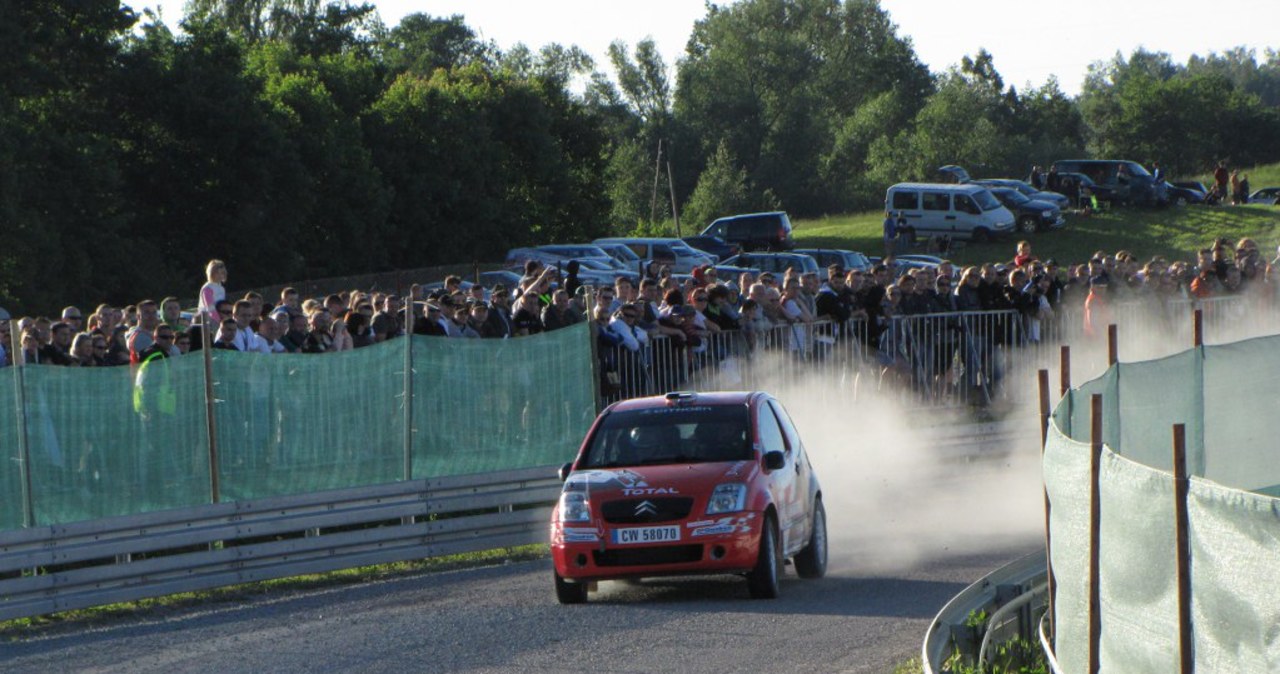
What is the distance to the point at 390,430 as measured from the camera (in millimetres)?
15383

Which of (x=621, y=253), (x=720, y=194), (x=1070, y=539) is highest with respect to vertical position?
(x=720, y=194)

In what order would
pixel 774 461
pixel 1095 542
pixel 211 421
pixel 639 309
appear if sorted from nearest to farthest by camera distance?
pixel 1095 542 → pixel 774 461 → pixel 211 421 → pixel 639 309

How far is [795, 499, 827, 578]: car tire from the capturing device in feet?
43.3

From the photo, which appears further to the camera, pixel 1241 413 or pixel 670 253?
pixel 670 253

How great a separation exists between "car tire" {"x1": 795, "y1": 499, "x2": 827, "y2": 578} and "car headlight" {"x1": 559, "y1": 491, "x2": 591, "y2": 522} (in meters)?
1.94

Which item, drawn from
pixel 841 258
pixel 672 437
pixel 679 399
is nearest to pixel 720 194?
pixel 841 258

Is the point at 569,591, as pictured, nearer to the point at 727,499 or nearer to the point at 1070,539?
the point at 727,499

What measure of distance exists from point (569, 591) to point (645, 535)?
72cm

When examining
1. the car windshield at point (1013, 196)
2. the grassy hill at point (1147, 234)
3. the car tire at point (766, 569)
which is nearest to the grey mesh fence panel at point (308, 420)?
the car tire at point (766, 569)

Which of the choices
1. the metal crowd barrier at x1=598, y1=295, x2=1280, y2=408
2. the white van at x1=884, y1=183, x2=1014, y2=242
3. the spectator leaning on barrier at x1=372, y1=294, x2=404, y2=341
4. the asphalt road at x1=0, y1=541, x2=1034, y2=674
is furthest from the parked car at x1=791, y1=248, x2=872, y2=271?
the asphalt road at x1=0, y1=541, x2=1034, y2=674

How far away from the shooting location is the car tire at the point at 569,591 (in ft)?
39.9

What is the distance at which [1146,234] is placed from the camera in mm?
61938

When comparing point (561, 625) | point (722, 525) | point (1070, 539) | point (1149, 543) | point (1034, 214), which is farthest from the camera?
point (1034, 214)

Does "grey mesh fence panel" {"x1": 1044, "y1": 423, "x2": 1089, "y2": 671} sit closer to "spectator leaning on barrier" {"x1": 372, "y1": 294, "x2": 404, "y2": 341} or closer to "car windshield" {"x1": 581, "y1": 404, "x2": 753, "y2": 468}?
"car windshield" {"x1": 581, "y1": 404, "x2": 753, "y2": 468}
